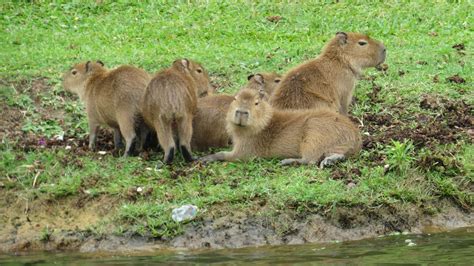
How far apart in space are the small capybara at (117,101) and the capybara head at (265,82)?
1265 mm

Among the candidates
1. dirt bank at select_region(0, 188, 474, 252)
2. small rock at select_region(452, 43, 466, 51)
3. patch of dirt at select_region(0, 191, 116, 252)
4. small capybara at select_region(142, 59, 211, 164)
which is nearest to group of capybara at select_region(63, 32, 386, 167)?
small capybara at select_region(142, 59, 211, 164)

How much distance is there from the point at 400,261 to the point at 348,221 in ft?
3.04

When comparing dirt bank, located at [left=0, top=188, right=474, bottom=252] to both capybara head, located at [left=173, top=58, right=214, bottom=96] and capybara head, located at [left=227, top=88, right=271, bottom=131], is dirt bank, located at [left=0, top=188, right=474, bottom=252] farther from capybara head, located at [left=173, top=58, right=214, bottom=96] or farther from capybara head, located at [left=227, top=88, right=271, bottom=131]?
capybara head, located at [left=173, top=58, right=214, bottom=96]

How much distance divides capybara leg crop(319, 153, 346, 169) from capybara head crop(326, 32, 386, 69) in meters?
1.91

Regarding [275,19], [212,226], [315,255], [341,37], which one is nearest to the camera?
[315,255]

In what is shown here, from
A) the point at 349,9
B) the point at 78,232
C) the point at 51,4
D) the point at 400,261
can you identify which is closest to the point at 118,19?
the point at 51,4

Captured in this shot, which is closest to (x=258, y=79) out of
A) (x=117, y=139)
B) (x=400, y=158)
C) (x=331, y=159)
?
(x=117, y=139)

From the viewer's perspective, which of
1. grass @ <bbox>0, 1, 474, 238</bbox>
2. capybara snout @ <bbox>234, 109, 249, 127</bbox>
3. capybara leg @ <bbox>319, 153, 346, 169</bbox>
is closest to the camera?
grass @ <bbox>0, 1, 474, 238</bbox>

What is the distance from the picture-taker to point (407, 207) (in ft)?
26.4

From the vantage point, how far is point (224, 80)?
37.3ft

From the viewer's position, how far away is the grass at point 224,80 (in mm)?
8031

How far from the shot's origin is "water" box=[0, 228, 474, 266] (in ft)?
23.1

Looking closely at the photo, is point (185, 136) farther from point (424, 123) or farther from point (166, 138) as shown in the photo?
point (424, 123)

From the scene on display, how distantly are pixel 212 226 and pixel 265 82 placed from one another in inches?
113
